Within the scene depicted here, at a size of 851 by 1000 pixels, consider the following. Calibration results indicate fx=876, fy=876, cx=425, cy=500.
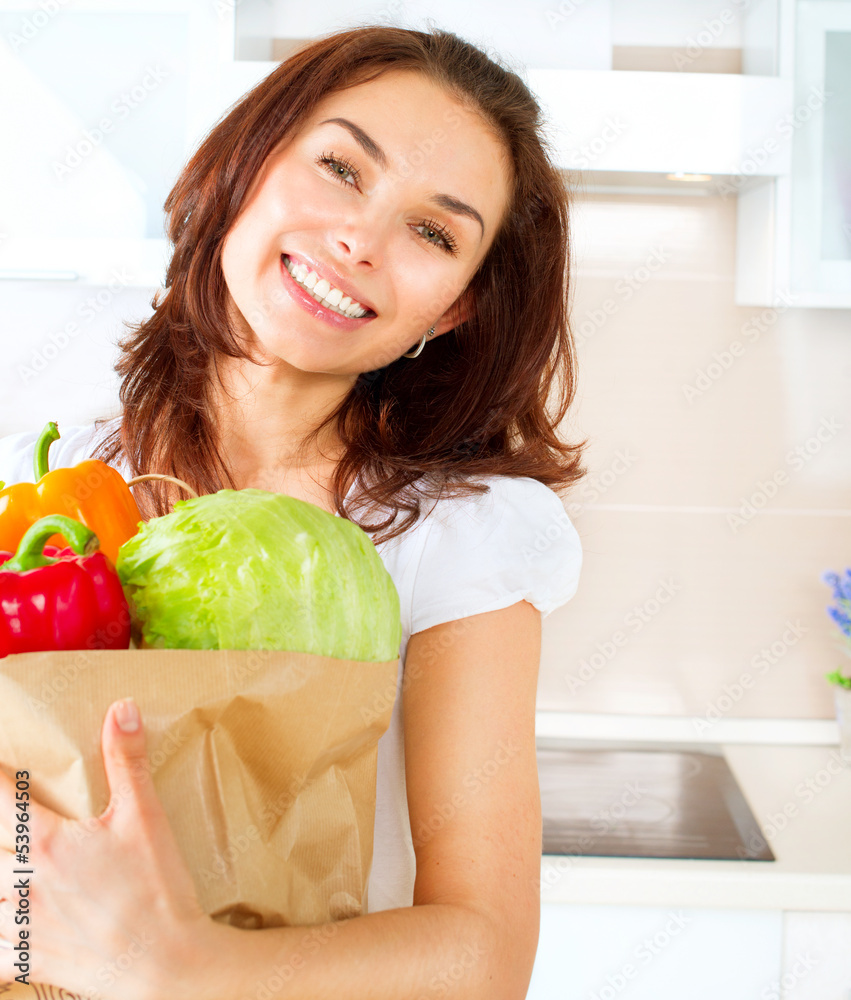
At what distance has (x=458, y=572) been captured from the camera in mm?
749

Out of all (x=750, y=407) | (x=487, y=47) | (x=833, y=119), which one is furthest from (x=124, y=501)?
(x=750, y=407)

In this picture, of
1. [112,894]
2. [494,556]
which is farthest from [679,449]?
[112,894]

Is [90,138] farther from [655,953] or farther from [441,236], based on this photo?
[655,953]

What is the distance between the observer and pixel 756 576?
6.17ft

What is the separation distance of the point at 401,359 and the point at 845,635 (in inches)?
49.5

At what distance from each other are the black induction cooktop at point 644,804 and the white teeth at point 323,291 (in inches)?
38.1

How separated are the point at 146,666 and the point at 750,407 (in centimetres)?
170

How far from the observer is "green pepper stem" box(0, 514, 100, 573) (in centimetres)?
41

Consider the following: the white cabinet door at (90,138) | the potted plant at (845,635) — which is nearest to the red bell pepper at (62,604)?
the white cabinet door at (90,138)

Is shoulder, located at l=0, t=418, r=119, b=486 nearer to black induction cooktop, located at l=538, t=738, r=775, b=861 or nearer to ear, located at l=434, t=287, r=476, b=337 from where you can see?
ear, located at l=434, t=287, r=476, b=337

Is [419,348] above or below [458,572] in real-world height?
above

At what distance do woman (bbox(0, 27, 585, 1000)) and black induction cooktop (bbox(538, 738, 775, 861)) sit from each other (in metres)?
0.70

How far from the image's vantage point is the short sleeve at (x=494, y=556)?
0.74m

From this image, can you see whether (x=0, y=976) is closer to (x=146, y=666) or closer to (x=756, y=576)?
(x=146, y=666)
